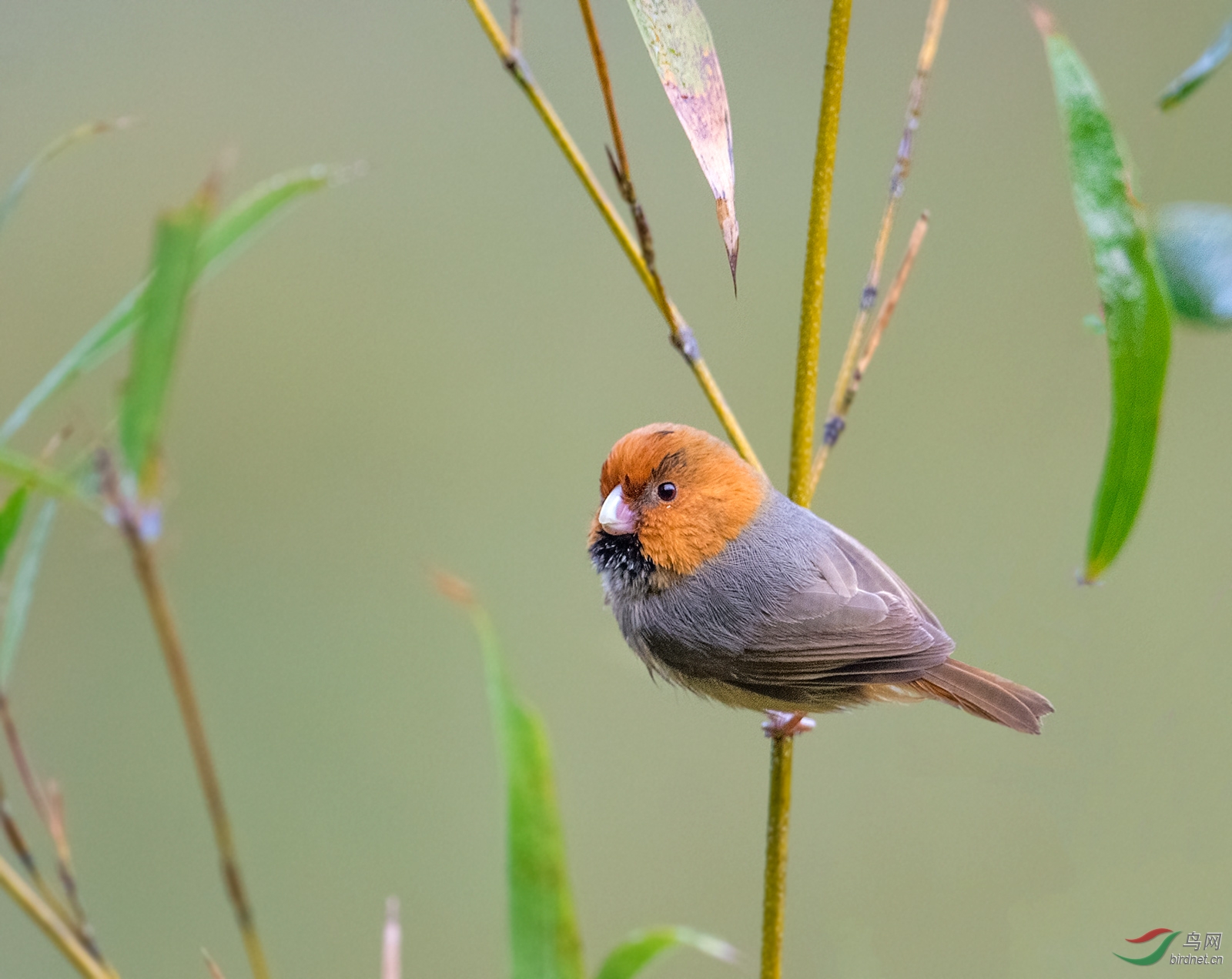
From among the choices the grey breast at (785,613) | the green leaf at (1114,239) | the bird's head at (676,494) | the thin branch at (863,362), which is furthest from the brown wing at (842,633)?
the green leaf at (1114,239)

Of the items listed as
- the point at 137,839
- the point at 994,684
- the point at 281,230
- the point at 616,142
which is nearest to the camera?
the point at 616,142

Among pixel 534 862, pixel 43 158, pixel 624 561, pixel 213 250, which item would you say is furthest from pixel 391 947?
pixel 624 561

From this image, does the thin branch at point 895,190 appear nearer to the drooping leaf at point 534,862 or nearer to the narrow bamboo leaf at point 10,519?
the drooping leaf at point 534,862

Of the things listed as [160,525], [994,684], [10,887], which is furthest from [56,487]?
[994,684]

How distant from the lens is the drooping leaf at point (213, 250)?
0.85 metres

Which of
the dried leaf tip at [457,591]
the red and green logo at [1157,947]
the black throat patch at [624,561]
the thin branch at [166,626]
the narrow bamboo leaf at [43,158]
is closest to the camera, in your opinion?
the thin branch at [166,626]

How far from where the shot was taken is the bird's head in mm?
1457

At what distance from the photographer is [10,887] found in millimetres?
698

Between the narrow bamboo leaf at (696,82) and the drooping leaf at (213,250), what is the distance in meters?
0.28

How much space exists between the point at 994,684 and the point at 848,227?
1.73 m

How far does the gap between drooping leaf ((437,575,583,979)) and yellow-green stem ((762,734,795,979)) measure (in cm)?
24

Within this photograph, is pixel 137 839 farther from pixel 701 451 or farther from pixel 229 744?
pixel 701 451

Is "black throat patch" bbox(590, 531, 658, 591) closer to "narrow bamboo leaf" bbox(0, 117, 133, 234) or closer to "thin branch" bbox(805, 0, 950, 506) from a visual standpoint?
"thin branch" bbox(805, 0, 950, 506)

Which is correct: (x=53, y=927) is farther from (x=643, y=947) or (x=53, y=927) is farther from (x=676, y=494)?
(x=676, y=494)
